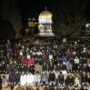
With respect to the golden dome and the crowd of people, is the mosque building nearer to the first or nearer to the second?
the golden dome

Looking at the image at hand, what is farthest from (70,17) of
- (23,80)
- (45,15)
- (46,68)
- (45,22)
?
(45,15)

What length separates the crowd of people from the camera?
22.2 metres

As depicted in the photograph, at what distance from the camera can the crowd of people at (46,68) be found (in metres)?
22.2

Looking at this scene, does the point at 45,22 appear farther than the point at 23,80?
Yes

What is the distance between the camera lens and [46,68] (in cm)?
2484

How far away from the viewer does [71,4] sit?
42.1 meters

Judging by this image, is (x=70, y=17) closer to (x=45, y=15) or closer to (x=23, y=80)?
(x=23, y=80)

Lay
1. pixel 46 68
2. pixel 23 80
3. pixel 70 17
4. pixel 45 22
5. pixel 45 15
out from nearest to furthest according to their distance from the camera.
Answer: pixel 23 80 < pixel 46 68 < pixel 70 17 < pixel 45 22 < pixel 45 15

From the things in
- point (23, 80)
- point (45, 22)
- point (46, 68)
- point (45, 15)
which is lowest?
point (23, 80)

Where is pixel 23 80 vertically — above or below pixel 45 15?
below

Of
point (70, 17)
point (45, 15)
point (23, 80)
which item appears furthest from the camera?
point (45, 15)

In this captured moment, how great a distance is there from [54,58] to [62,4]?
1689 cm

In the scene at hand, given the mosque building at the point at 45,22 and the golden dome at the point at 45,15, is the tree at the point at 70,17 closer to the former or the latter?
the mosque building at the point at 45,22

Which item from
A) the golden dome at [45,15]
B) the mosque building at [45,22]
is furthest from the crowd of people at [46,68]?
the golden dome at [45,15]
